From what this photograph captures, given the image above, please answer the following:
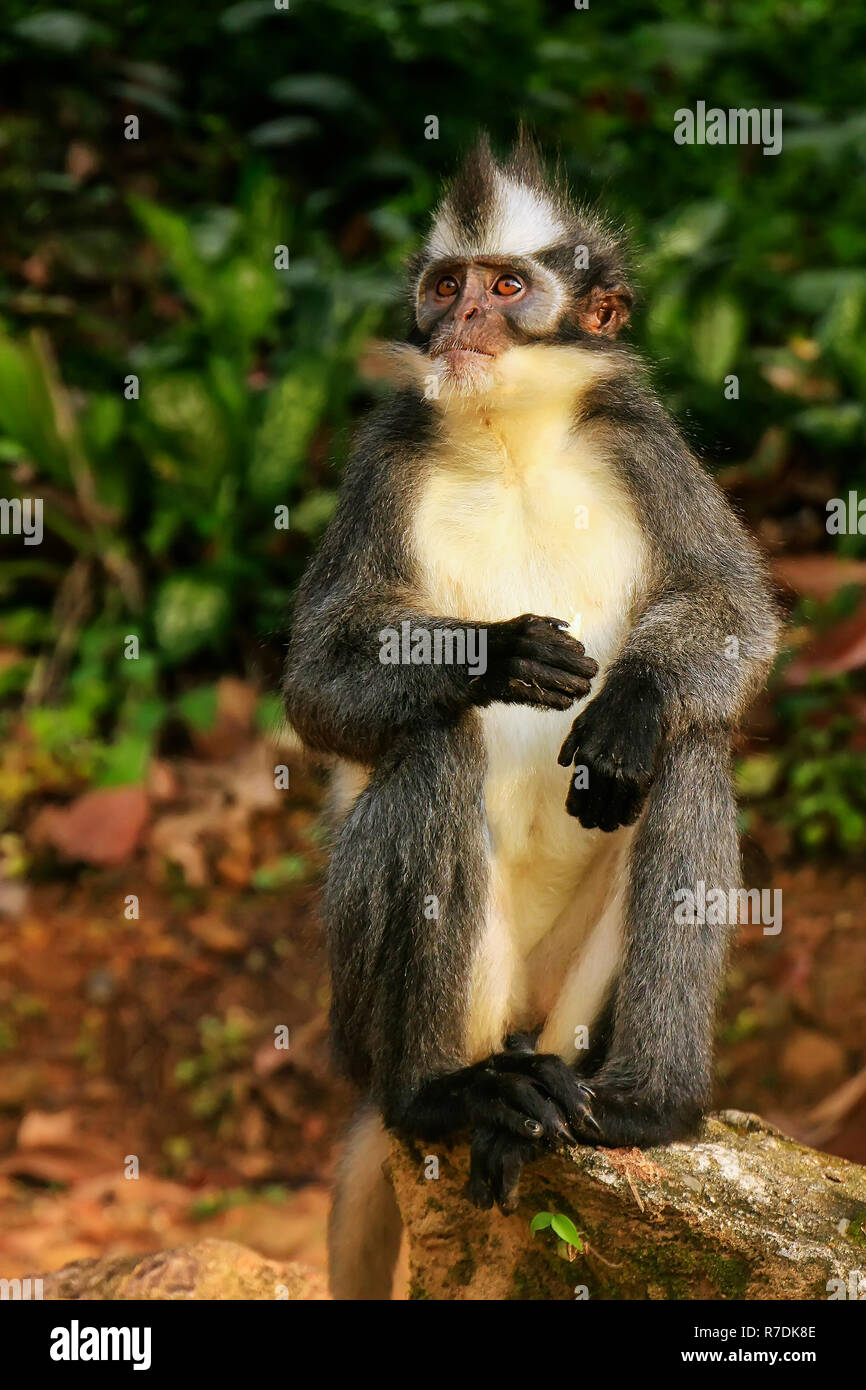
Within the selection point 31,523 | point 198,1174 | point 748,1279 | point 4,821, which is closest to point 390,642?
point 748,1279

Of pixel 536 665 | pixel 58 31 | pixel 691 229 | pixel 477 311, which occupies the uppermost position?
pixel 58 31

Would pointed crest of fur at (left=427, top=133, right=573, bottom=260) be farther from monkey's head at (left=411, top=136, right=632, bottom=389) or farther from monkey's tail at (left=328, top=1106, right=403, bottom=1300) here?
monkey's tail at (left=328, top=1106, right=403, bottom=1300)

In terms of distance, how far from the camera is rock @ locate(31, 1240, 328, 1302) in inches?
277

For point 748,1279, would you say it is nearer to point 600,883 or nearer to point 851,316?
point 600,883

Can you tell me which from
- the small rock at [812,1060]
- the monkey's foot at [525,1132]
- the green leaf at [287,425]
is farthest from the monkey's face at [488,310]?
the green leaf at [287,425]

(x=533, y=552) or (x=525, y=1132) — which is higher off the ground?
(x=533, y=552)

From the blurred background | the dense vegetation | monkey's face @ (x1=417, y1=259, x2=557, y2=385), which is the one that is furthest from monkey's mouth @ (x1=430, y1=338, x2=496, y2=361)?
the dense vegetation

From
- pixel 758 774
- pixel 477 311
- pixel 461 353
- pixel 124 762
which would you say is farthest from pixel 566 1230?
pixel 124 762

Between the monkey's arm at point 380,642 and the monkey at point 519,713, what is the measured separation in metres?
0.01

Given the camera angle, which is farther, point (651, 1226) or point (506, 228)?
point (506, 228)

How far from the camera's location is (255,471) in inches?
507

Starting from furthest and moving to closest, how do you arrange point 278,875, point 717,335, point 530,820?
1. point 717,335
2. point 278,875
3. point 530,820

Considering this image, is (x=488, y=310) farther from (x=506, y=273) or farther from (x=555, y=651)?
(x=555, y=651)

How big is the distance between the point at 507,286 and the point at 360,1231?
4261 millimetres
